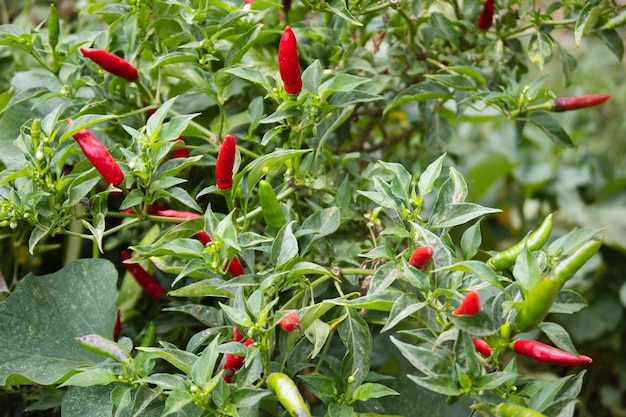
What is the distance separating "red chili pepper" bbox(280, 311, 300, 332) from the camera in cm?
62

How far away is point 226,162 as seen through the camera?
73cm

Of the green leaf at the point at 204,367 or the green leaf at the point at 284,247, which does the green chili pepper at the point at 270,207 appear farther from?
the green leaf at the point at 204,367

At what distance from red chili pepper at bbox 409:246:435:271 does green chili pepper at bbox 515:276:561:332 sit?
0.10 metres

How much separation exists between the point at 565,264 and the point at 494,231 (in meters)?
1.47

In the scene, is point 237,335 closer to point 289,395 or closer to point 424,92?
point 289,395

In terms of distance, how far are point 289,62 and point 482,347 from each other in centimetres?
36

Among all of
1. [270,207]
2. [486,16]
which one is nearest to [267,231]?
[270,207]

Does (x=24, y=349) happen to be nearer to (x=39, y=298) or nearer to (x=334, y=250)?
(x=39, y=298)

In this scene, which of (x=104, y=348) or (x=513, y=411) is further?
(x=104, y=348)

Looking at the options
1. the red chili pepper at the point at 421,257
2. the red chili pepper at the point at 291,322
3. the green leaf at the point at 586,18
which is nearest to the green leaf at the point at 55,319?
the red chili pepper at the point at 291,322

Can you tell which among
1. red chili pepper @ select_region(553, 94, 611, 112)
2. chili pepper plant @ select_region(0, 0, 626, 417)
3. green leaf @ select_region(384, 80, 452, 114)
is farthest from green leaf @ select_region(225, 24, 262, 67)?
red chili pepper @ select_region(553, 94, 611, 112)

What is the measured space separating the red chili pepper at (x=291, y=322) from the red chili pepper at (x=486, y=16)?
600mm

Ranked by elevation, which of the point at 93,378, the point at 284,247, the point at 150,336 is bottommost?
the point at 150,336

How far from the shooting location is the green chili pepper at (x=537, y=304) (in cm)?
55
